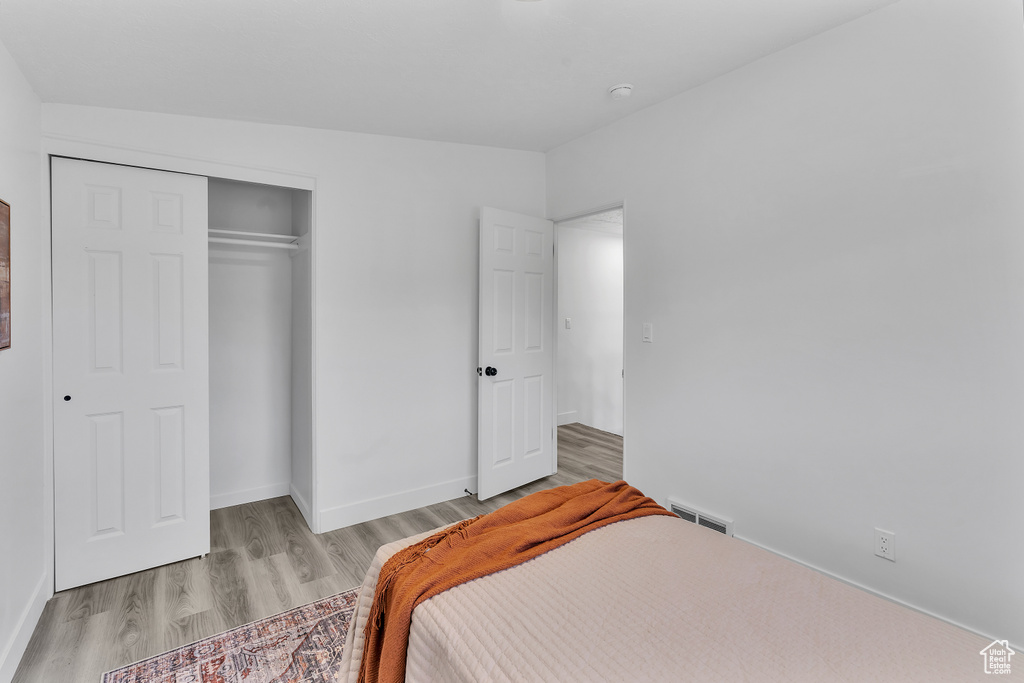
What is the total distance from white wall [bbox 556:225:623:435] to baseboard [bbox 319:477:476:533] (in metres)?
2.32

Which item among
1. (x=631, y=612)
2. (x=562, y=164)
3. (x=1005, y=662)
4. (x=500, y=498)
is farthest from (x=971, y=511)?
(x=562, y=164)

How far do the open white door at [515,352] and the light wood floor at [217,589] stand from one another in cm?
34

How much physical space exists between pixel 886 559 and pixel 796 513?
0.36m

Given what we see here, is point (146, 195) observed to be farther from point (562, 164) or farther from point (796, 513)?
point (796, 513)

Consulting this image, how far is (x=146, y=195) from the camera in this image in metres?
2.56

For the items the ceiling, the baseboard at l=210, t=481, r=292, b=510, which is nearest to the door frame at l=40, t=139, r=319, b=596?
the ceiling

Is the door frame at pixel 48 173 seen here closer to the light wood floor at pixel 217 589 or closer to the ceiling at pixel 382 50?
the ceiling at pixel 382 50

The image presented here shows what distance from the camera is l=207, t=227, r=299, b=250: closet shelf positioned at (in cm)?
307

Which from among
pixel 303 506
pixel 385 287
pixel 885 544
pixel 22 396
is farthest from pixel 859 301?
pixel 22 396

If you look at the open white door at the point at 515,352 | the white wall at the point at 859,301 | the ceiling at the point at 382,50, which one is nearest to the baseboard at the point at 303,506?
the open white door at the point at 515,352

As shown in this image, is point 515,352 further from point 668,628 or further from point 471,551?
point 668,628

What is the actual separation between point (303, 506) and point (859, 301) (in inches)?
130

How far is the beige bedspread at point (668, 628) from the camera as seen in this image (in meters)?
1.16

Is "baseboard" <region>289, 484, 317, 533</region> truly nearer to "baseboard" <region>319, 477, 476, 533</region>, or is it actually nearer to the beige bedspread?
"baseboard" <region>319, 477, 476, 533</region>
